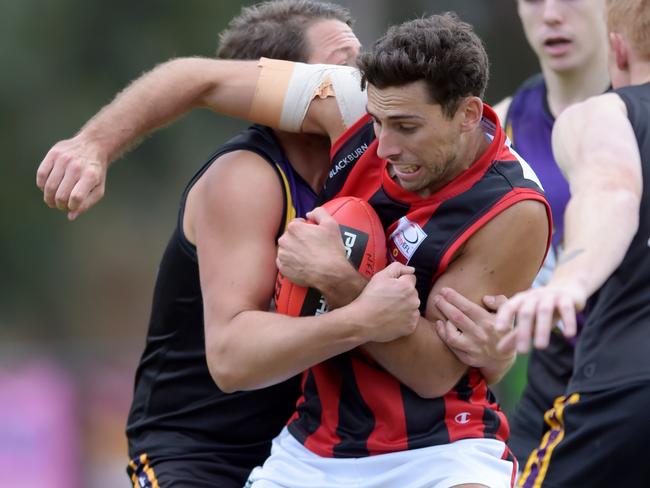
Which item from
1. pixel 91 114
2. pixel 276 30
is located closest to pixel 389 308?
pixel 276 30

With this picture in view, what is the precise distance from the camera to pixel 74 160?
14.3ft

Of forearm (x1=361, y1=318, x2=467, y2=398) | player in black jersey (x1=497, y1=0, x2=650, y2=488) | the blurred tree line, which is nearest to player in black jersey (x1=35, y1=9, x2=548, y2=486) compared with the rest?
forearm (x1=361, y1=318, x2=467, y2=398)

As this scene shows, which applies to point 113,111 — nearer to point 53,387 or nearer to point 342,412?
point 342,412

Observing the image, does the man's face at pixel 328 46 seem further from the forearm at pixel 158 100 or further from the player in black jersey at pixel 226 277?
the forearm at pixel 158 100

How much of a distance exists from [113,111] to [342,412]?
4.39 feet

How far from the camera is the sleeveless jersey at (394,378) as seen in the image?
14.0ft

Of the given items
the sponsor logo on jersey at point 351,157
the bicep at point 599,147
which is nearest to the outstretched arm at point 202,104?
the sponsor logo on jersey at point 351,157

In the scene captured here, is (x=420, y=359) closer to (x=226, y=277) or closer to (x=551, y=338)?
(x=226, y=277)

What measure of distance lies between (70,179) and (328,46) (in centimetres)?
120

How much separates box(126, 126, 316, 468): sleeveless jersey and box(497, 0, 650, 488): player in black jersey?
3.29 feet

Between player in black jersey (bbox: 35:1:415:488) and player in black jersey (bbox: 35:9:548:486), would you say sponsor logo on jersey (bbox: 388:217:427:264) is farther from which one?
player in black jersey (bbox: 35:1:415:488)

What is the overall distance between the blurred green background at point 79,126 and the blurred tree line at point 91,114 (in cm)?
1

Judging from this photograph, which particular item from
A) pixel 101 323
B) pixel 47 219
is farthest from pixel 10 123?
pixel 101 323

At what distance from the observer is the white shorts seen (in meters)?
4.22
